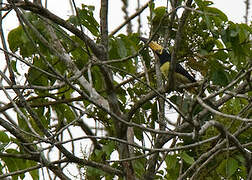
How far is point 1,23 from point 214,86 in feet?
4.20

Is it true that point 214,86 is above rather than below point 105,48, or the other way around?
below

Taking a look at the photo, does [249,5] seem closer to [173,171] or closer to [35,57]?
[173,171]

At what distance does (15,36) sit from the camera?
10.7ft

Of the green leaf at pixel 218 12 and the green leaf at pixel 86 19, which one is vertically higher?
the green leaf at pixel 86 19

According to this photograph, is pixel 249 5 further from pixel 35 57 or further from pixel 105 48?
pixel 35 57

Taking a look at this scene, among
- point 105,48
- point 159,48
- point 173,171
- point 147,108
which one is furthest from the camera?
point 159,48

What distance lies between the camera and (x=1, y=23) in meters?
3.17

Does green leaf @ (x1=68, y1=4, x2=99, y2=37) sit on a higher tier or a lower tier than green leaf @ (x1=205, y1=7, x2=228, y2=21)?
higher

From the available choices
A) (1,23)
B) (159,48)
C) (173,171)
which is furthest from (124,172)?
(159,48)

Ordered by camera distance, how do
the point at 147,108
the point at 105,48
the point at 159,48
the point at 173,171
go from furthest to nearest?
the point at 159,48
the point at 147,108
the point at 173,171
the point at 105,48

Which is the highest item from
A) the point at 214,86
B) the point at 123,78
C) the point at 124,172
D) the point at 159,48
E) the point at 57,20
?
the point at 159,48

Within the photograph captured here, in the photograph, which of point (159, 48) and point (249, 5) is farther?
point (159, 48)

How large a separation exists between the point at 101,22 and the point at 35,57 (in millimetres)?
481

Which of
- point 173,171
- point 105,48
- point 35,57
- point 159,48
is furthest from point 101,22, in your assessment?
point 159,48
